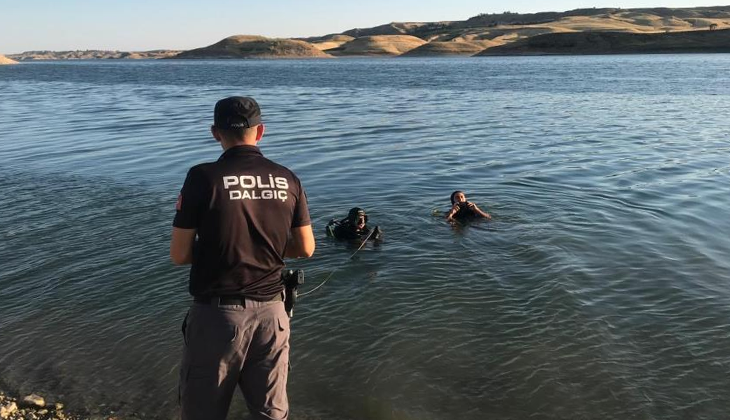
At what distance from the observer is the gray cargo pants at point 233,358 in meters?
3.88

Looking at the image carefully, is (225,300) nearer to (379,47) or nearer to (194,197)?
(194,197)

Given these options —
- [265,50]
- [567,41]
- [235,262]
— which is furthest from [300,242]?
[265,50]

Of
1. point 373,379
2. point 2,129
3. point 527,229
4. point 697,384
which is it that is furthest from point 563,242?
point 2,129

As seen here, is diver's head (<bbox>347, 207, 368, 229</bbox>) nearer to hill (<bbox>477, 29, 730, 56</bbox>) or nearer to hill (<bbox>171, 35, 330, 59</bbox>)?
hill (<bbox>477, 29, 730, 56</bbox>)

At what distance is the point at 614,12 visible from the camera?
652 ft

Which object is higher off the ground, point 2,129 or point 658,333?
point 2,129

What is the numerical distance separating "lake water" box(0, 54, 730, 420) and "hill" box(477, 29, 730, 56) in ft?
310

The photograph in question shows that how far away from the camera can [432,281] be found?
31.9ft

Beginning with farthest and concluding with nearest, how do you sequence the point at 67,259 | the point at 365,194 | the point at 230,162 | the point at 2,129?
the point at 2,129, the point at 365,194, the point at 67,259, the point at 230,162

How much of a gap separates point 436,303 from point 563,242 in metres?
3.78

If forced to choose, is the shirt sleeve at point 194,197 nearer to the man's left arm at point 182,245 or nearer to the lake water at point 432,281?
the man's left arm at point 182,245

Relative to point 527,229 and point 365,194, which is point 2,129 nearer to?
point 365,194

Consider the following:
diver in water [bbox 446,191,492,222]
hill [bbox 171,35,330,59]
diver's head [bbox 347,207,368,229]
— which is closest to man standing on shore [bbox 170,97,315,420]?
diver's head [bbox 347,207,368,229]

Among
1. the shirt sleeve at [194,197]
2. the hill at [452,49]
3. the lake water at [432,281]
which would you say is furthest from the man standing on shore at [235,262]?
the hill at [452,49]
